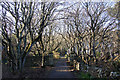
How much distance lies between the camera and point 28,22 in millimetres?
8641

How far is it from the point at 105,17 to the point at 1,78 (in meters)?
12.5

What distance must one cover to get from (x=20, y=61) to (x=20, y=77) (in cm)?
119

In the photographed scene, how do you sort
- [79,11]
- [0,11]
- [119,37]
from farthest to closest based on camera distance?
[79,11] < [119,37] < [0,11]

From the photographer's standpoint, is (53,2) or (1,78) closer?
(1,78)

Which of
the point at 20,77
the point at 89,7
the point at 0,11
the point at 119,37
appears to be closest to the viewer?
the point at 20,77

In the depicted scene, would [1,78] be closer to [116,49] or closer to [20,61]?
[20,61]

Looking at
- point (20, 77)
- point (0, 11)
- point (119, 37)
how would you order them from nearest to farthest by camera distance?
point (20, 77), point (0, 11), point (119, 37)

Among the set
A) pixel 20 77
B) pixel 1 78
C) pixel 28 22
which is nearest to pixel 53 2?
pixel 28 22

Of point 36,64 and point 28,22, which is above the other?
point 28,22

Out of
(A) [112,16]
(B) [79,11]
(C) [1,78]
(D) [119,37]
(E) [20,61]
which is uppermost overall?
(B) [79,11]

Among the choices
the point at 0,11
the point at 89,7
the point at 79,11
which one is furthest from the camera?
the point at 79,11

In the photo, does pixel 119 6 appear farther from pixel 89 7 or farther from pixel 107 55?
pixel 107 55

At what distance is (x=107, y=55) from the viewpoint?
12109 mm

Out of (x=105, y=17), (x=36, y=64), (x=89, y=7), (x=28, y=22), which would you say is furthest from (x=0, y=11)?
(x=105, y=17)
